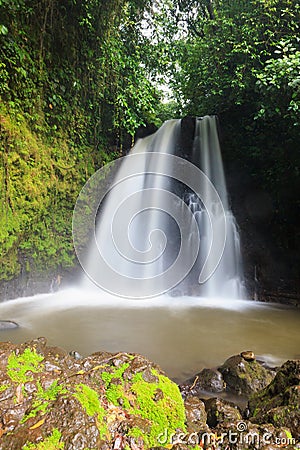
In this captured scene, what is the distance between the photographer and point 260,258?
773 centimetres

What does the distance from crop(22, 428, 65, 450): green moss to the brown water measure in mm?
2156

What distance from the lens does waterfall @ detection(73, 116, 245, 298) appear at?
24.9ft

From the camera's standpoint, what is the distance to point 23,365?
172 centimetres

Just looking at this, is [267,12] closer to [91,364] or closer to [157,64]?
[157,64]

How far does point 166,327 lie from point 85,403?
11.8ft

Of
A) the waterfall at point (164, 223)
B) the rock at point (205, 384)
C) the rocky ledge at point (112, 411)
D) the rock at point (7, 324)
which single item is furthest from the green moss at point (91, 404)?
the waterfall at point (164, 223)

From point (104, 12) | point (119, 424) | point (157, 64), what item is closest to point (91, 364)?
point (119, 424)

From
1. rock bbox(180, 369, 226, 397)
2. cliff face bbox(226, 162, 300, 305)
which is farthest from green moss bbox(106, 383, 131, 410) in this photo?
cliff face bbox(226, 162, 300, 305)

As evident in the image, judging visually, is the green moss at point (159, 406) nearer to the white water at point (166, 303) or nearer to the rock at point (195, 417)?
the rock at point (195, 417)

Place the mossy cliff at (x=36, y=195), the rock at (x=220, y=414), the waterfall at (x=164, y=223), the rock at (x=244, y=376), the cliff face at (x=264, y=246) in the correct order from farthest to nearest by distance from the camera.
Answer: the waterfall at (x=164, y=223), the cliff face at (x=264, y=246), the mossy cliff at (x=36, y=195), the rock at (x=244, y=376), the rock at (x=220, y=414)

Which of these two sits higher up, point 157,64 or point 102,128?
point 157,64

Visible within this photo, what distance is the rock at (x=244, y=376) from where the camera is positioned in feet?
9.24

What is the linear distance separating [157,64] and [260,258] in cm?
684

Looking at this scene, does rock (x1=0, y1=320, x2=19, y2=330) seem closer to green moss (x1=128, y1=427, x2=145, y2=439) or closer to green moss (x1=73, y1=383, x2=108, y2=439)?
green moss (x1=73, y1=383, x2=108, y2=439)
